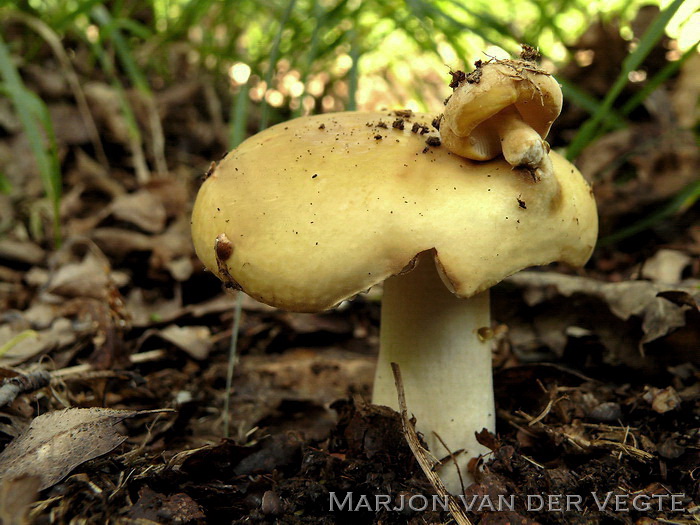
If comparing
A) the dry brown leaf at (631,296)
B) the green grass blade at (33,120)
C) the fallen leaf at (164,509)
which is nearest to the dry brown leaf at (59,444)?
the fallen leaf at (164,509)

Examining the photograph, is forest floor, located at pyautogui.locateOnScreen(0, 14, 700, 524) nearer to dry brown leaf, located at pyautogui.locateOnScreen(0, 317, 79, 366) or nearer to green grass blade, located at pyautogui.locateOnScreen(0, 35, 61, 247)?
dry brown leaf, located at pyautogui.locateOnScreen(0, 317, 79, 366)

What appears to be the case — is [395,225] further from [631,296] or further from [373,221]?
[631,296]

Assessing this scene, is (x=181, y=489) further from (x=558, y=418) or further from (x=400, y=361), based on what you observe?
(x=558, y=418)

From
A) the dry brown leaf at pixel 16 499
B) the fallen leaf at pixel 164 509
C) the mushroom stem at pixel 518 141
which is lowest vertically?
the fallen leaf at pixel 164 509

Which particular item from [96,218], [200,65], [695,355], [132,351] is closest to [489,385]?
[695,355]

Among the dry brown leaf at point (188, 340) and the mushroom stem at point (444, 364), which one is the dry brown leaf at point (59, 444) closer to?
the mushroom stem at point (444, 364)

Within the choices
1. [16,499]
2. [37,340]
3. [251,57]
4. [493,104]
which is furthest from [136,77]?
[16,499]

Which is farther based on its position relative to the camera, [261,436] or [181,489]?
[261,436]
